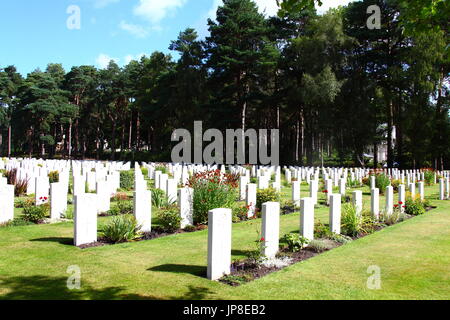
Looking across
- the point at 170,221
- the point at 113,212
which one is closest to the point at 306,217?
the point at 170,221

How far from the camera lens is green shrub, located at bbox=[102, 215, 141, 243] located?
7008 millimetres

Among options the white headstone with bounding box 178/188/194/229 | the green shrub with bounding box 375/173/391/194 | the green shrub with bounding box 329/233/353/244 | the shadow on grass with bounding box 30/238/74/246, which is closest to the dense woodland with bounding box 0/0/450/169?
the green shrub with bounding box 375/173/391/194

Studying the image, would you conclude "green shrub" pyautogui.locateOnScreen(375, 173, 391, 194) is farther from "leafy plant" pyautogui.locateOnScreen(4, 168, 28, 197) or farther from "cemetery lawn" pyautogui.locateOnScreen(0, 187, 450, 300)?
"leafy plant" pyautogui.locateOnScreen(4, 168, 28, 197)

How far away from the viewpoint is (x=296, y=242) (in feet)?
21.9

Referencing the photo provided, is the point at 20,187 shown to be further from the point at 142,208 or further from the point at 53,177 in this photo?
the point at 142,208

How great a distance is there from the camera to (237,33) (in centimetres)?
3547

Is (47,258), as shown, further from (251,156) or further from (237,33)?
(251,156)

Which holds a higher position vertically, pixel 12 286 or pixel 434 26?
pixel 434 26

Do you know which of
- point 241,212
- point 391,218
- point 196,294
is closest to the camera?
point 196,294

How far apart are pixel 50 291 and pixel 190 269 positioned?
1888mm

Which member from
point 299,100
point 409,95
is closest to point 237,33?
point 299,100

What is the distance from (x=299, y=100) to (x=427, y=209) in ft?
79.7
